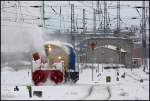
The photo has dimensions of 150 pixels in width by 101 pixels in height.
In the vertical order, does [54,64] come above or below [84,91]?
above

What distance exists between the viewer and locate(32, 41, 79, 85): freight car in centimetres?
2434

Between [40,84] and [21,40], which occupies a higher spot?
[21,40]

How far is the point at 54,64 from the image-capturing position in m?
25.0

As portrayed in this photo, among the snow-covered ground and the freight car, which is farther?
the freight car

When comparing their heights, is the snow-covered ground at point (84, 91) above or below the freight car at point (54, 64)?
below

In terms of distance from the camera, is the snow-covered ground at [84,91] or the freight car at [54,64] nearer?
the snow-covered ground at [84,91]

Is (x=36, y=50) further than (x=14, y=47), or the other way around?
(x=14, y=47)

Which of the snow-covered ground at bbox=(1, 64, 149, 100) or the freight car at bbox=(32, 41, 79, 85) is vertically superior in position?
the freight car at bbox=(32, 41, 79, 85)

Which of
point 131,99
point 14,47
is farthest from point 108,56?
point 131,99

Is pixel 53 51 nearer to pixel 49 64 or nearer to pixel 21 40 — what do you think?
pixel 49 64

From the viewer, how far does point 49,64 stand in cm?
2553

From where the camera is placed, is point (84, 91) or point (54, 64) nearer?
point (84, 91)

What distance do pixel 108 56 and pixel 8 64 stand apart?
26316 mm

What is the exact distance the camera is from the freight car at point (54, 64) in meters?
24.3
